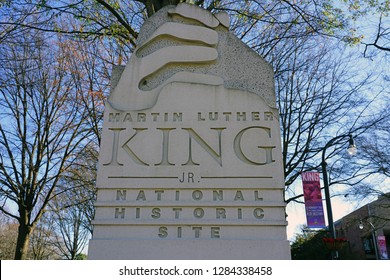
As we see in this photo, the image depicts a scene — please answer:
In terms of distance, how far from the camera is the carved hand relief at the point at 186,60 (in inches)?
185

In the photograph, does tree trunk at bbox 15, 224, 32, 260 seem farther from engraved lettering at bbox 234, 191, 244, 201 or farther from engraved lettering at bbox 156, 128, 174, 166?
engraved lettering at bbox 234, 191, 244, 201

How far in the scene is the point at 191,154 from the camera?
4262 millimetres

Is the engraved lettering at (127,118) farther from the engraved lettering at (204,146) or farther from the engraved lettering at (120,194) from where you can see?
the engraved lettering at (120,194)

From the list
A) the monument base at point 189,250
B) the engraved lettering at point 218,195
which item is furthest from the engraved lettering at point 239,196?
the monument base at point 189,250

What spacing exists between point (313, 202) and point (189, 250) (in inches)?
322

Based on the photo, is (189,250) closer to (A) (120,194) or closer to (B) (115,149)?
(A) (120,194)

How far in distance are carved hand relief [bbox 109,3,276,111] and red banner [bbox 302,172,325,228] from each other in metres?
7.32

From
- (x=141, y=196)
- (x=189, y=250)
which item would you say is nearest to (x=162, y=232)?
(x=189, y=250)

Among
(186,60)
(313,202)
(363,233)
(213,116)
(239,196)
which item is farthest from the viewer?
(363,233)

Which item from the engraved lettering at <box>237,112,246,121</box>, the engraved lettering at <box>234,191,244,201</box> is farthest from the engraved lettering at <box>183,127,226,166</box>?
the engraved lettering at <box>234,191,244,201</box>

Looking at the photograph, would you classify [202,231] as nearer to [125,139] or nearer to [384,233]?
[125,139]

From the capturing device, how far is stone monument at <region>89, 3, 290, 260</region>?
3.89m

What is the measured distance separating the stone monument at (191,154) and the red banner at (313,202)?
24.0ft

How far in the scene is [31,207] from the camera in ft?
44.2
